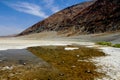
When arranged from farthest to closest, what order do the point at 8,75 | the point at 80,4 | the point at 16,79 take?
the point at 80,4
the point at 8,75
the point at 16,79

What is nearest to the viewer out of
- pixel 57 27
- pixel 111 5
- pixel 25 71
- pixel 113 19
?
pixel 25 71

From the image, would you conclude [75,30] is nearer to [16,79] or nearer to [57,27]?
[57,27]

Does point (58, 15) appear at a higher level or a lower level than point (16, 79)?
higher

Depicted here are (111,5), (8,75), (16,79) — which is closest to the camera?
(16,79)

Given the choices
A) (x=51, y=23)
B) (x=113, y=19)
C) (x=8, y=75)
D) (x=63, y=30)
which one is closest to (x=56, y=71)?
(x=8, y=75)

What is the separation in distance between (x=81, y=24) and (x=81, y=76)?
112 m

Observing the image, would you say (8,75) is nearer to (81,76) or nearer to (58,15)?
(81,76)

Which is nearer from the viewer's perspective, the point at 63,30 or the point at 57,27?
the point at 63,30

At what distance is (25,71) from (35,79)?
221cm

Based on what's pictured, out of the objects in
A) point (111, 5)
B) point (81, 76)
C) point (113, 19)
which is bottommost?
point (81, 76)

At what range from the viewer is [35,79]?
12570mm

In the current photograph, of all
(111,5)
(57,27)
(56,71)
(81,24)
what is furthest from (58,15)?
(56,71)

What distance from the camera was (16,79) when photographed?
12492 millimetres

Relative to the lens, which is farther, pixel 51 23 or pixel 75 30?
pixel 51 23
